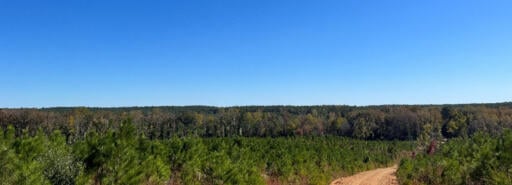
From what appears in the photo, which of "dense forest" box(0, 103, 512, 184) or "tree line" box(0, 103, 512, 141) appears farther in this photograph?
"tree line" box(0, 103, 512, 141)

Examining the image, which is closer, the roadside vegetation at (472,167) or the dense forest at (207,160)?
the dense forest at (207,160)

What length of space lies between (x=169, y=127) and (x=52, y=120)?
3273 centimetres

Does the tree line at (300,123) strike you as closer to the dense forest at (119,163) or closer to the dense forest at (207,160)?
the dense forest at (207,160)

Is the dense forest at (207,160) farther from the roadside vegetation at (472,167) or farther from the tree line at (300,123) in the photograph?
the tree line at (300,123)

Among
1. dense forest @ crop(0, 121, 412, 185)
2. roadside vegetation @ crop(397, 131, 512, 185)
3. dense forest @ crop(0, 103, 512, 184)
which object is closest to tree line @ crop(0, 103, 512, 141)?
dense forest @ crop(0, 103, 512, 184)

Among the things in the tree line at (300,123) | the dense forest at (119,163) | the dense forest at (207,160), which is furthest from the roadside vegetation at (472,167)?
the tree line at (300,123)

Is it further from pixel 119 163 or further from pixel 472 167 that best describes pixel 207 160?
pixel 472 167

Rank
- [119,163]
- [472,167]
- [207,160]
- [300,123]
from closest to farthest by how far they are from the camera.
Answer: [119,163]
[472,167]
[207,160]
[300,123]

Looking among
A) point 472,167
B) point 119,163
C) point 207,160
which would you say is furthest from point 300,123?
point 119,163

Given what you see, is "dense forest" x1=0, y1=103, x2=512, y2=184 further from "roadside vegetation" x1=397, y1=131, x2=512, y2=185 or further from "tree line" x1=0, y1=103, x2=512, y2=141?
"tree line" x1=0, y1=103, x2=512, y2=141

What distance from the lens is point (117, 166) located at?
53.0 ft

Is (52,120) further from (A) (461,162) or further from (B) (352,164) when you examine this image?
(A) (461,162)

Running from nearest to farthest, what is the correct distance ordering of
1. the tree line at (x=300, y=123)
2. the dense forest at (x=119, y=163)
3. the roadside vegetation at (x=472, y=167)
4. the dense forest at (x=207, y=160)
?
the dense forest at (x=119, y=163)
the dense forest at (x=207, y=160)
the roadside vegetation at (x=472, y=167)
the tree line at (x=300, y=123)

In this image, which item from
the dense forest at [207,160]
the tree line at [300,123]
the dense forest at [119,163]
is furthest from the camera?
the tree line at [300,123]
